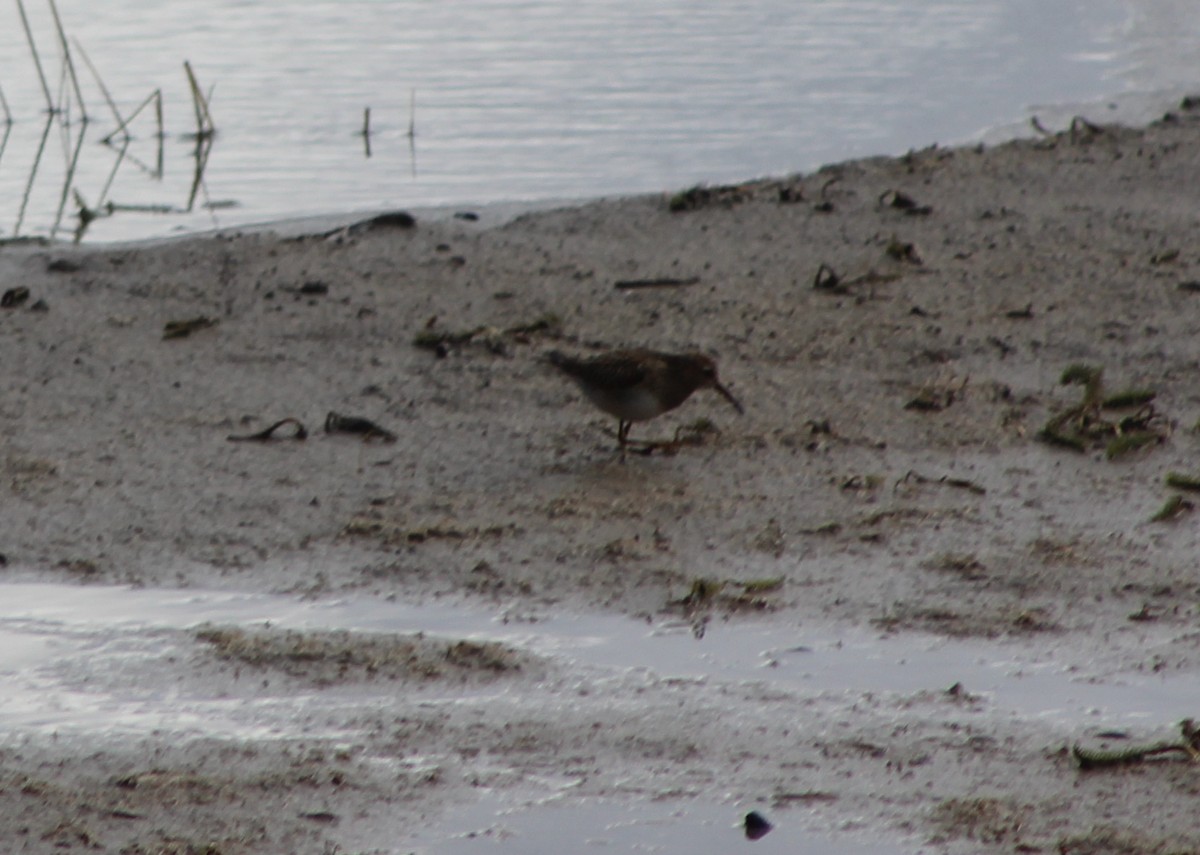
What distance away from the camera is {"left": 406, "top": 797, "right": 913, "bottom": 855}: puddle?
13.0 feet

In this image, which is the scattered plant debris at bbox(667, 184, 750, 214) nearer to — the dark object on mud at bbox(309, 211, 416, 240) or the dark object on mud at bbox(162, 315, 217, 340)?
the dark object on mud at bbox(309, 211, 416, 240)

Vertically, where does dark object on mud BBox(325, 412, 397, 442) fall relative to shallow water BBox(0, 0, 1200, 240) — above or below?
below

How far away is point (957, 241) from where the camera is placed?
9711 millimetres

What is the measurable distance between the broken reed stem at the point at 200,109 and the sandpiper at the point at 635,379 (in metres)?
6.59

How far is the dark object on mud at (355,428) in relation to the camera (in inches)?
270

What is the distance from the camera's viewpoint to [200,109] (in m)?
13.1

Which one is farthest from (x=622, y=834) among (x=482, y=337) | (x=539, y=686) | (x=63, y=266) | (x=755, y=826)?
(x=63, y=266)

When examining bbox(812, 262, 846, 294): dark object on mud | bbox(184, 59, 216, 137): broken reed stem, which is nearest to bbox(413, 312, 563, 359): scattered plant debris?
bbox(812, 262, 846, 294): dark object on mud

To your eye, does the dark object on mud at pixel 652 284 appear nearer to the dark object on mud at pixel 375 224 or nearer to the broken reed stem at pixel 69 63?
the dark object on mud at pixel 375 224

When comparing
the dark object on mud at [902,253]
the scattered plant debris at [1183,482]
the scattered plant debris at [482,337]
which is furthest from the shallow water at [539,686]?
the dark object on mud at [902,253]

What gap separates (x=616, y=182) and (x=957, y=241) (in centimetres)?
274

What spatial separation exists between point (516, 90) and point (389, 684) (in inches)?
391

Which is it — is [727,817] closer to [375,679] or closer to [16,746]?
[375,679]

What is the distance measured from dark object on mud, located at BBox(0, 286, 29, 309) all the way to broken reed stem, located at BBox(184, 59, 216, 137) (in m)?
4.35
